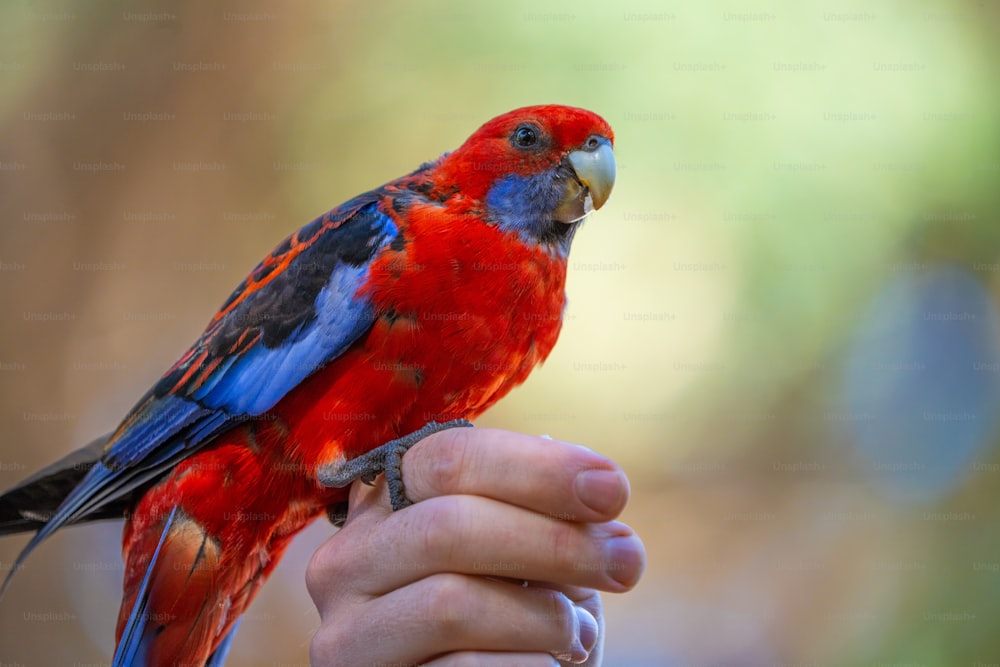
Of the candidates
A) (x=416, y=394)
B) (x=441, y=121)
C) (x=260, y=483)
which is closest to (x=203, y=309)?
(x=441, y=121)

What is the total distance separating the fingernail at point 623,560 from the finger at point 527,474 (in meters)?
0.04

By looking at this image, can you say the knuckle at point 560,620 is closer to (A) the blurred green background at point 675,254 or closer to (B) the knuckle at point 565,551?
(B) the knuckle at point 565,551

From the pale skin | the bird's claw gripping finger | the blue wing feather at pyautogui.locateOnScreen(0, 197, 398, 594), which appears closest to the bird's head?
the blue wing feather at pyautogui.locateOnScreen(0, 197, 398, 594)

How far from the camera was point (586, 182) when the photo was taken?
1.38m

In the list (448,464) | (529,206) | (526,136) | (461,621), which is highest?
(526,136)

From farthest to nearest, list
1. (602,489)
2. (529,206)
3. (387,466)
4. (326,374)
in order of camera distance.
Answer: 1. (529,206)
2. (326,374)
3. (387,466)
4. (602,489)

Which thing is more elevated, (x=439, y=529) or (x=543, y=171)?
(x=543, y=171)

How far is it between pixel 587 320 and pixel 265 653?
64.3 inches

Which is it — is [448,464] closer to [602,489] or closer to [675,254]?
[602,489]

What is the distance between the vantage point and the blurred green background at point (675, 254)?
2.30m

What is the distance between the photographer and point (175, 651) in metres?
1.27

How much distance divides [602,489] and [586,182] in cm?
70

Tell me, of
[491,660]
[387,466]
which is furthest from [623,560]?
[387,466]

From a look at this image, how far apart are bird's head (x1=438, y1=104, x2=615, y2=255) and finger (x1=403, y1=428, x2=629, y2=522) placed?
52 cm
